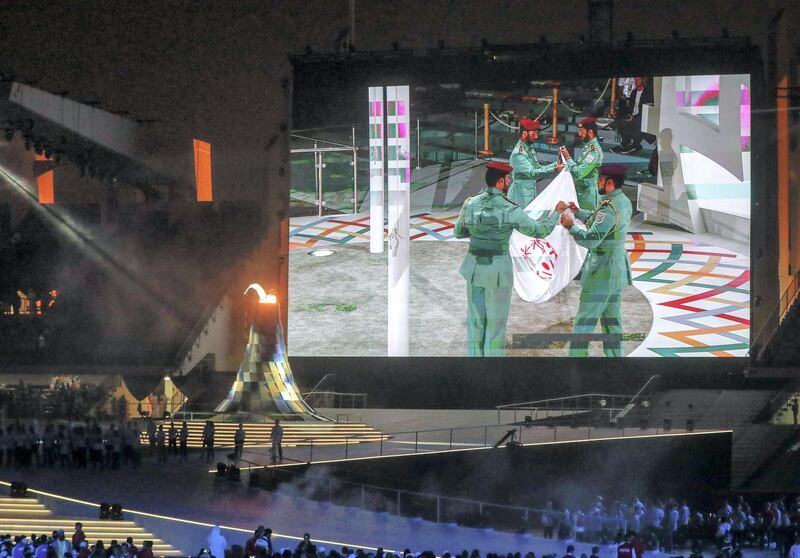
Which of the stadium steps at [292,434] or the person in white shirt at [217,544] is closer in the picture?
the person in white shirt at [217,544]

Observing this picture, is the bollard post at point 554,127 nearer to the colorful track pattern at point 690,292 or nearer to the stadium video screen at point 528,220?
the stadium video screen at point 528,220

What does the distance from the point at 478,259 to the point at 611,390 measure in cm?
488

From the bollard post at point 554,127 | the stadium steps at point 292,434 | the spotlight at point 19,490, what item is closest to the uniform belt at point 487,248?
the bollard post at point 554,127

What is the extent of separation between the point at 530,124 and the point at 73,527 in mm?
17196

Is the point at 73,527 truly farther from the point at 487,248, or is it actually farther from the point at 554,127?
the point at 554,127

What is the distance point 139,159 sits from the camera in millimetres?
36844

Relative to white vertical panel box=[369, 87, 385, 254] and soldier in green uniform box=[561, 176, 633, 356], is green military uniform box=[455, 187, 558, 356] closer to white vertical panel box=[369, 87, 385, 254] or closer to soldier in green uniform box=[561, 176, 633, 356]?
soldier in green uniform box=[561, 176, 633, 356]

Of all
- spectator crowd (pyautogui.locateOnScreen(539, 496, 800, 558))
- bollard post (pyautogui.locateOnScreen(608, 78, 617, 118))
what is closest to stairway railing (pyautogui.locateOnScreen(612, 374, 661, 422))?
bollard post (pyautogui.locateOnScreen(608, 78, 617, 118))

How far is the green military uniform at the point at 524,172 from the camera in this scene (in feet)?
106

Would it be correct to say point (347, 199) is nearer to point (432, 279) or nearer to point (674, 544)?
point (432, 279)

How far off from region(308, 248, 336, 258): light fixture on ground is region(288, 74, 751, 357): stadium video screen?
0.17 ft

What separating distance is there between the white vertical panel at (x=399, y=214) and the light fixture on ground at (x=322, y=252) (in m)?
1.56

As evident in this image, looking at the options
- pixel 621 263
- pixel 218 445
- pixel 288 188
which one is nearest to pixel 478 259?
pixel 621 263

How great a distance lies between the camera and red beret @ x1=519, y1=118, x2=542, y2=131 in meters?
32.3
